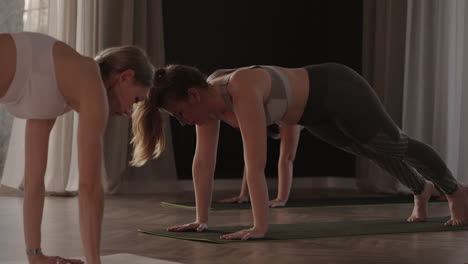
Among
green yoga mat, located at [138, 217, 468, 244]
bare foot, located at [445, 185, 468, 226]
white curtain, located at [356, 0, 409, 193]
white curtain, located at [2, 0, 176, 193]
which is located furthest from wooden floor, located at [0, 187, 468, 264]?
white curtain, located at [356, 0, 409, 193]

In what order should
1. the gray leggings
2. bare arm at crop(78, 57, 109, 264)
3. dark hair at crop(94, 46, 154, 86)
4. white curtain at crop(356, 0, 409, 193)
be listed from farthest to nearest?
1. white curtain at crop(356, 0, 409, 193)
2. the gray leggings
3. dark hair at crop(94, 46, 154, 86)
4. bare arm at crop(78, 57, 109, 264)

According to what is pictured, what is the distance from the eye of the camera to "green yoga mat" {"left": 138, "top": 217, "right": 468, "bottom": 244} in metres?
2.78

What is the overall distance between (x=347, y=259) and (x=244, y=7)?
12.5ft

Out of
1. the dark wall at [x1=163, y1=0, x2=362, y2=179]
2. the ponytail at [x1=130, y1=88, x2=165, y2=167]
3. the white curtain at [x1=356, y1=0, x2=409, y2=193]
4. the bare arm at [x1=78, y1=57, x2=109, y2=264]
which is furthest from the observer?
the dark wall at [x1=163, y1=0, x2=362, y2=179]

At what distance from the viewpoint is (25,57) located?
1743mm

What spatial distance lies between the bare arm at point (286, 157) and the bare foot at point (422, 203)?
0.92 m

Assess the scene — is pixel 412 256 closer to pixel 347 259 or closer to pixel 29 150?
pixel 347 259

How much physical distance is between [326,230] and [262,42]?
312 centimetres

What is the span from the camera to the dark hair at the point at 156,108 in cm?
263

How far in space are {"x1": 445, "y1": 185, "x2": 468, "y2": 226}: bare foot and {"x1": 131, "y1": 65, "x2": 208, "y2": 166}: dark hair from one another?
126 cm

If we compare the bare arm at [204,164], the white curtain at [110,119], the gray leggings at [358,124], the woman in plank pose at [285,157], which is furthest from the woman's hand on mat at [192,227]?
the white curtain at [110,119]

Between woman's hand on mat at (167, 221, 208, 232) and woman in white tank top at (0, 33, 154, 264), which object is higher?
woman in white tank top at (0, 33, 154, 264)

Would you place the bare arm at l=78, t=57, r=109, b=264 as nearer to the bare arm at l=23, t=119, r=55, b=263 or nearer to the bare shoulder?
the bare arm at l=23, t=119, r=55, b=263

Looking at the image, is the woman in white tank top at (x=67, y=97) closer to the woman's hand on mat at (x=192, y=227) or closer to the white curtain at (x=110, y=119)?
the woman's hand on mat at (x=192, y=227)
